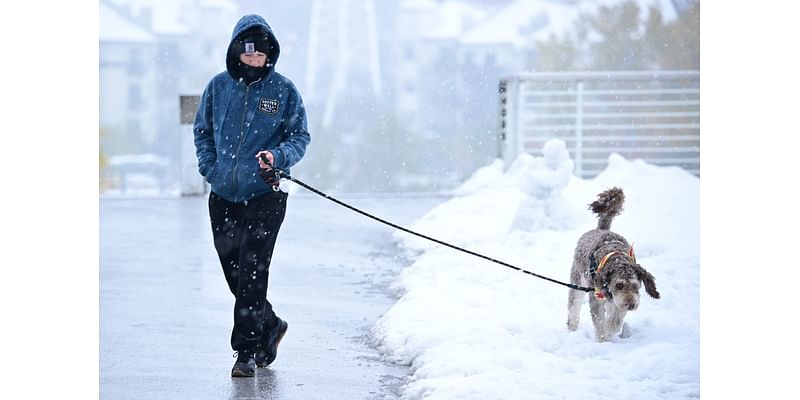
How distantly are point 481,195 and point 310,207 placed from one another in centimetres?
178

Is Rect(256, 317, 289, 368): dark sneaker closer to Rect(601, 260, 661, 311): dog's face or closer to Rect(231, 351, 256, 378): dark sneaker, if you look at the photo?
Rect(231, 351, 256, 378): dark sneaker

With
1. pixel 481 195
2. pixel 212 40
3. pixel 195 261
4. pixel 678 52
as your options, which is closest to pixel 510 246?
pixel 195 261

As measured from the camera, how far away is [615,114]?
11523 mm

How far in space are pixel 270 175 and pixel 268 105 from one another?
0.26 metres

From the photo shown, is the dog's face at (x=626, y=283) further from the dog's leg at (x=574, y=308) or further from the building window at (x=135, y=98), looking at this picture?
the building window at (x=135, y=98)

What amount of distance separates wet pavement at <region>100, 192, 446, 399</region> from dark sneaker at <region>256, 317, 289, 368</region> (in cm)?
Result: 5

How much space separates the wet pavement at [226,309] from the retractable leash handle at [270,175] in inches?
29.6

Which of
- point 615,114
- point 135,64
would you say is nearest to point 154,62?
point 135,64

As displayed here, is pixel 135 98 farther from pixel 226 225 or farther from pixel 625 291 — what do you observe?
pixel 625 291

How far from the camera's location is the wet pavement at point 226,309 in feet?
12.7

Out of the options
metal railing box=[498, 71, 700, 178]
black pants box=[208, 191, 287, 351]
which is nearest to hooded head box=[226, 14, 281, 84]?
black pants box=[208, 191, 287, 351]

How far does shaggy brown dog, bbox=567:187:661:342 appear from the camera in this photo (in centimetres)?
388
